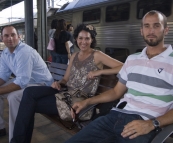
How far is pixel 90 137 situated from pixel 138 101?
0.49 m

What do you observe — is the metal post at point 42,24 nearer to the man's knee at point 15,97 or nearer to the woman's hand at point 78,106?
the man's knee at point 15,97

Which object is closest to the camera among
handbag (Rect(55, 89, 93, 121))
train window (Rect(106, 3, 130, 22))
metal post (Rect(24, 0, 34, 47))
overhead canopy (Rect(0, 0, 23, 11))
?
handbag (Rect(55, 89, 93, 121))

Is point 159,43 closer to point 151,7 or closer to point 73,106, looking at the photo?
point 73,106

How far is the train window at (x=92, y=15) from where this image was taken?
25.7 ft

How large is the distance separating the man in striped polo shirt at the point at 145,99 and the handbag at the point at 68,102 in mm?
461

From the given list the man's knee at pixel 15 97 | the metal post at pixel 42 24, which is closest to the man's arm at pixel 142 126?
the man's knee at pixel 15 97

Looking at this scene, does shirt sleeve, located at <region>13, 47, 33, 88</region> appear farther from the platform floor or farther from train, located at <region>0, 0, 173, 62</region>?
train, located at <region>0, 0, 173, 62</region>

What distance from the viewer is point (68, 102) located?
8.19ft

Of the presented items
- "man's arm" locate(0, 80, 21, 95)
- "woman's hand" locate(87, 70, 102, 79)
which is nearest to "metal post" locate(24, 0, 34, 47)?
"man's arm" locate(0, 80, 21, 95)

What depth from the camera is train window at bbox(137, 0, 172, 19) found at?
552 centimetres

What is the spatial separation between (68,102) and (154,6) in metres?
4.28

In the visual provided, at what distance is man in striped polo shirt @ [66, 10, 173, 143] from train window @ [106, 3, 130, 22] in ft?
15.8

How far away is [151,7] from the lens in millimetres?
5949

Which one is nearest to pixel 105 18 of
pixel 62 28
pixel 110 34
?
pixel 110 34
